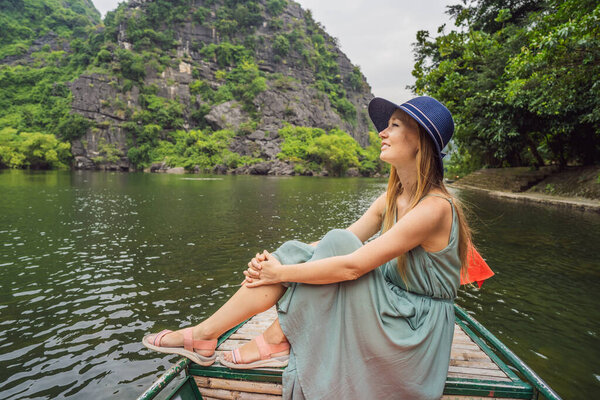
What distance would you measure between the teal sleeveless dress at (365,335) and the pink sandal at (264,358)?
0.14 meters

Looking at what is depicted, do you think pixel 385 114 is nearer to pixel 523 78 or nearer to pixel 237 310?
pixel 237 310

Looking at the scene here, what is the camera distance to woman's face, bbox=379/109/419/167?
74.7 inches

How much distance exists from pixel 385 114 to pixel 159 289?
530 centimetres

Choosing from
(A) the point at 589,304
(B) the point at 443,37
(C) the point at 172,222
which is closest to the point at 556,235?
(A) the point at 589,304

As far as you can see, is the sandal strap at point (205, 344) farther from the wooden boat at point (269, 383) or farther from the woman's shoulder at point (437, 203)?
the woman's shoulder at point (437, 203)

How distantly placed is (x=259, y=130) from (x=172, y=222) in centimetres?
6081

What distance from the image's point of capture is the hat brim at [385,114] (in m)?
1.76

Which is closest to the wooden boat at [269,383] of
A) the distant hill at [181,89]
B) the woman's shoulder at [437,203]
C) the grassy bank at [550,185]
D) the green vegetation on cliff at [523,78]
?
the woman's shoulder at [437,203]

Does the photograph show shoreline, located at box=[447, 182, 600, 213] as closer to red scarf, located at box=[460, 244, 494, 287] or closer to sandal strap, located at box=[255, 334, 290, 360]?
red scarf, located at box=[460, 244, 494, 287]

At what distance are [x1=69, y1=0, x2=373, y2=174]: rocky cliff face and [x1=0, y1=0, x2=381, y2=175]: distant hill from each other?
0.85 ft

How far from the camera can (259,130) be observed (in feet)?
230

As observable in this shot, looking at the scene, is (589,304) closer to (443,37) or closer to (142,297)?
(142,297)

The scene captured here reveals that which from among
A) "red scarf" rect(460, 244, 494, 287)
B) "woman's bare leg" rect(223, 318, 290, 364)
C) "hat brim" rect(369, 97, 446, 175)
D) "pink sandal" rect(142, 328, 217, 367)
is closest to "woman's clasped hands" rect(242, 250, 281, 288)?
"woman's bare leg" rect(223, 318, 290, 364)

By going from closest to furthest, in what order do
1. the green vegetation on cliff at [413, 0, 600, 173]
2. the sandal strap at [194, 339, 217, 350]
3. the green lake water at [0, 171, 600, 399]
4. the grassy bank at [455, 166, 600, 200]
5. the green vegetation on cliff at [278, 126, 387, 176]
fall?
the sandal strap at [194, 339, 217, 350] < the green lake water at [0, 171, 600, 399] < the green vegetation on cliff at [413, 0, 600, 173] < the grassy bank at [455, 166, 600, 200] < the green vegetation on cliff at [278, 126, 387, 176]
